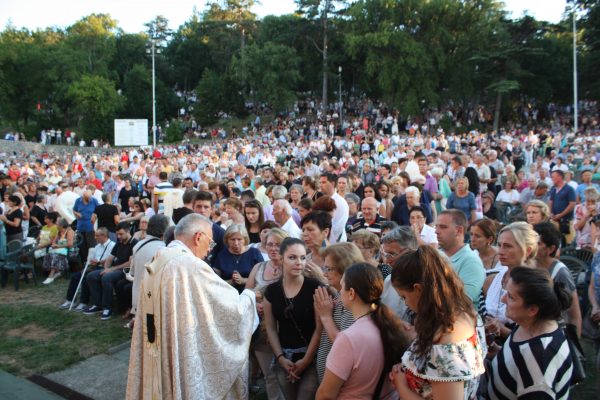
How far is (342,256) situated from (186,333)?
112 cm

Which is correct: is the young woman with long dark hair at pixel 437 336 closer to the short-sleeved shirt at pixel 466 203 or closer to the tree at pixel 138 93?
the short-sleeved shirt at pixel 466 203

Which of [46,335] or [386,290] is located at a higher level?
[386,290]

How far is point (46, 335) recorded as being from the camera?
714 centimetres

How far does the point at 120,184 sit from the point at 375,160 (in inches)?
407

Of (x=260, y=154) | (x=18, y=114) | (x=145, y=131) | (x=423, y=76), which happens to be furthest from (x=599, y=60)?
(x=18, y=114)

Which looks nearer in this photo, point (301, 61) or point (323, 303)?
point (323, 303)

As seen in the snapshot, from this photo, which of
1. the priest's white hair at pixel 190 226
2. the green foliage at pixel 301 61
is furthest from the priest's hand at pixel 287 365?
the green foliage at pixel 301 61

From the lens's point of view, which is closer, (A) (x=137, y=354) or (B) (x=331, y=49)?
(A) (x=137, y=354)

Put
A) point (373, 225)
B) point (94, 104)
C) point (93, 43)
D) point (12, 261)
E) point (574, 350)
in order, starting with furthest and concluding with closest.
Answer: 1. point (93, 43)
2. point (94, 104)
3. point (12, 261)
4. point (373, 225)
5. point (574, 350)

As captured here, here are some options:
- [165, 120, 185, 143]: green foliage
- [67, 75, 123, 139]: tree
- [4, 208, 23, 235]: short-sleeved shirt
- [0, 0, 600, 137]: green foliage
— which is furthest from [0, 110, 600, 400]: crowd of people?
[67, 75, 123, 139]: tree

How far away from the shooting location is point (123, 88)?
57.5 metres

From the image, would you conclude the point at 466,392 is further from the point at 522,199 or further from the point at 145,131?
the point at 145,131

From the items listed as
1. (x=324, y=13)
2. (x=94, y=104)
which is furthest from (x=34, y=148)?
(x=324, y=13)

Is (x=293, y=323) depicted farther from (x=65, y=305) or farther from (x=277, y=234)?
(x=65, y=305)
